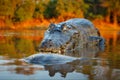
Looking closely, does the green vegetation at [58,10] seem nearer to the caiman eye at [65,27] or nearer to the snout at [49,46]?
the caiman eye at [65,27]

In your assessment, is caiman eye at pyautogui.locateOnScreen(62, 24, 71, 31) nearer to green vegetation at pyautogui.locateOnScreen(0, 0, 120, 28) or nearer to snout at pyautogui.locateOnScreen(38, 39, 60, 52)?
snout at pyautogui.locateOnScreen(38, 39, 60, 52)

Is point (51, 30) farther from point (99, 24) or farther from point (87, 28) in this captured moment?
point (99, 24)

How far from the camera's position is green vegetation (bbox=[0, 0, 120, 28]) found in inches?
2026

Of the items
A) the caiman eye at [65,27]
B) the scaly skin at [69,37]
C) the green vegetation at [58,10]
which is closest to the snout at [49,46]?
the scaly skin at [69,37]

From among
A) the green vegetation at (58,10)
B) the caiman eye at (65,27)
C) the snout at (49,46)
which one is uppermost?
the green vegetation at (58,10)

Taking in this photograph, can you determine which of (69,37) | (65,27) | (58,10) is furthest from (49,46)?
(58,10)

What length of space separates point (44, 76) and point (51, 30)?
22.3ft

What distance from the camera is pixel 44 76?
839 centimetres

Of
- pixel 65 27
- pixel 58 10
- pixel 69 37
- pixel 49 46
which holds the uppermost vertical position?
pixel 58 10

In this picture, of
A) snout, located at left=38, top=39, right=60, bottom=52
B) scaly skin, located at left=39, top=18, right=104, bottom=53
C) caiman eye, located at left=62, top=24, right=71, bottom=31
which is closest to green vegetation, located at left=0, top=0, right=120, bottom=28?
scaly skin, located at left=39, top=18, right=104, bottom=53

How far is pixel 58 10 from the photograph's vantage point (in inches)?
2152

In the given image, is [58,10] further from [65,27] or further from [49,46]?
[49,46]

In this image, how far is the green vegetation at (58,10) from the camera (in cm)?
5147

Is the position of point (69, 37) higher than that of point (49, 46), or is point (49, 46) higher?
point (69, 37)
